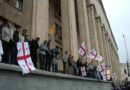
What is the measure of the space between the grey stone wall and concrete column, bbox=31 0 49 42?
330 centimetres

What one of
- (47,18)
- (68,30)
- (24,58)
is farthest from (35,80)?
(68,30)

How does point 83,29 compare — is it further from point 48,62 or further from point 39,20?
point 48,62

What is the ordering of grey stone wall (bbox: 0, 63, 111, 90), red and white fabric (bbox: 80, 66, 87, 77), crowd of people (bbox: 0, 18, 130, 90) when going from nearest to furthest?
grey stone wall (bbox: 0, 63, 111, 90) < crowd of people (bbox: 0, 18, 130, 90) < red and white fabric (bbox: 80, 66, 87, 77)

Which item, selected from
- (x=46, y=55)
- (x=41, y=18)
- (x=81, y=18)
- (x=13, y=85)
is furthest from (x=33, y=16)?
(x=81, y=18)

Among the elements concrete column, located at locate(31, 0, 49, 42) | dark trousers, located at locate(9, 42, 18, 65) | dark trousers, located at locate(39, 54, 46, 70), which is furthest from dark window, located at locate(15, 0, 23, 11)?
dark trousers, located at locate(9, 42, 18, 65)

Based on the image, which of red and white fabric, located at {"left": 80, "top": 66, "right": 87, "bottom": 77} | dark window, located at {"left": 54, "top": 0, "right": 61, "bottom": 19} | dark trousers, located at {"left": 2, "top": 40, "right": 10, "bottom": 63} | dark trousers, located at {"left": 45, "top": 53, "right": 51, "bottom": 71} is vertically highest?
dark window, located at {"left": 54, "top": 0, "right": 61, "bottom": 19}

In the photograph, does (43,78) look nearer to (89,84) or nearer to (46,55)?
(46,55)

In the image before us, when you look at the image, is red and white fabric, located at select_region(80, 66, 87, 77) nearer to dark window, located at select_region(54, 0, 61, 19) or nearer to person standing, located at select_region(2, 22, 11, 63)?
person standing, located at select_region(2, 22, 11, 63)

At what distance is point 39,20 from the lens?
45.1ft

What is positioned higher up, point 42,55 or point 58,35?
point 58,35

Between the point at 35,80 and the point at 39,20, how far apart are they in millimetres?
5671

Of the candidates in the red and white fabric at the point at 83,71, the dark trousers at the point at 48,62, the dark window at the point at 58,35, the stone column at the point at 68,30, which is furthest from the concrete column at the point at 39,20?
the dark window at the point at 58,35

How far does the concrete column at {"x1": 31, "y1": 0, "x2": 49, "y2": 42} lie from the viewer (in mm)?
13134

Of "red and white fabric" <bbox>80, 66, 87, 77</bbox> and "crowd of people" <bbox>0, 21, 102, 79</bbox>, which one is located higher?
"crowd of people" <bbox>0, 21, 102, 79</bbox>
